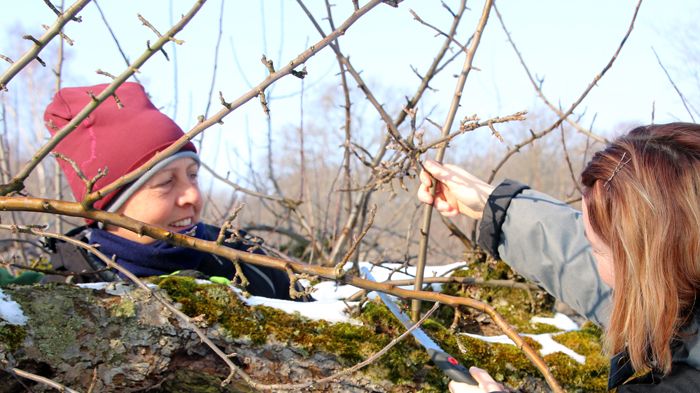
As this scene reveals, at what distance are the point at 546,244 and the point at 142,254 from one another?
1469 millimetres

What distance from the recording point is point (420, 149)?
1817mm

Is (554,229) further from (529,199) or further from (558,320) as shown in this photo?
(558,320)

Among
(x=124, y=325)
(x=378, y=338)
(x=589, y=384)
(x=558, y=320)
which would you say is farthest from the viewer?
(x=558, y=320)

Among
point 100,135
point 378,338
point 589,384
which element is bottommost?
point 589,384

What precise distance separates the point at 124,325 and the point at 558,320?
1.73 metres

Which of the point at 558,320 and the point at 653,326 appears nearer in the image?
the point at 653,326

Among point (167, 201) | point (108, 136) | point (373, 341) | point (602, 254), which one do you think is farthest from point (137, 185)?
point (602, 254)

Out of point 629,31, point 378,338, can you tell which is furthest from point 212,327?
point 629,31

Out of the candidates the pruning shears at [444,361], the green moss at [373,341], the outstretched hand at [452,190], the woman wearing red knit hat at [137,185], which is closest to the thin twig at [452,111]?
the outstretched hand at [452,190]

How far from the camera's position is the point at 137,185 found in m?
A: 2.37

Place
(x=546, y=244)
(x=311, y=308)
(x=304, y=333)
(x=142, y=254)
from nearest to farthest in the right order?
(x=304, y=333)
(x=311, y=308)
(x=546, y=244)
(x=142, y=254)

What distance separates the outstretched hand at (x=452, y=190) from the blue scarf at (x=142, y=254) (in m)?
0.94

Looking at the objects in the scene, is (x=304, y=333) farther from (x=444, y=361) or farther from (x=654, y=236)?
(x=654, y=236)

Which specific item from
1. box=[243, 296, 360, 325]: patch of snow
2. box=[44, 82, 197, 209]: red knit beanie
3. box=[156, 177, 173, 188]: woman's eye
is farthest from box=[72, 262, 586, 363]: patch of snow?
box=[44, 82, 197, 209]: red knit beanie
